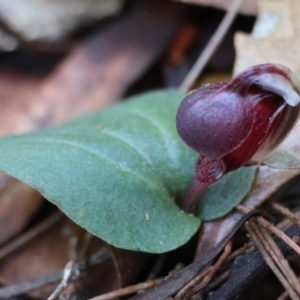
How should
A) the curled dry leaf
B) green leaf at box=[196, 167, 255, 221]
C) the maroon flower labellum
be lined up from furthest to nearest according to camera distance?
1. the curled dry leaf
2. green leaf at box=[196, 167, 255, 221]
3. the maroon flower labellum

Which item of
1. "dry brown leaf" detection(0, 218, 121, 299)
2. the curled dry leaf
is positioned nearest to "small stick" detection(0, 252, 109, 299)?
"dry brown leaf" detection(0, 218, 121, 299)

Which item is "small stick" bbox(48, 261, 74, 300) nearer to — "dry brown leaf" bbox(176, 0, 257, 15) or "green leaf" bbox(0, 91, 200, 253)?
"green leaf" bbox(0, 91, 200, 253)

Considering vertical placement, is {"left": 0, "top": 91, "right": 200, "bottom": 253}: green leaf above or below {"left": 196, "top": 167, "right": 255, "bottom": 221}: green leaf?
below

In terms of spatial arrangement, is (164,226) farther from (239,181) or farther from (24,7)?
(24,7)

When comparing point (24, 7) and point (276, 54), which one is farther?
point (24, 7)

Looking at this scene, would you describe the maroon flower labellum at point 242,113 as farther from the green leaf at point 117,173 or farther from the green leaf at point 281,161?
the green leaf at point 117,173

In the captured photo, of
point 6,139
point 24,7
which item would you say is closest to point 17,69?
point 24,7

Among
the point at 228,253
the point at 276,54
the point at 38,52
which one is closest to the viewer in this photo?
the point at 228,253
